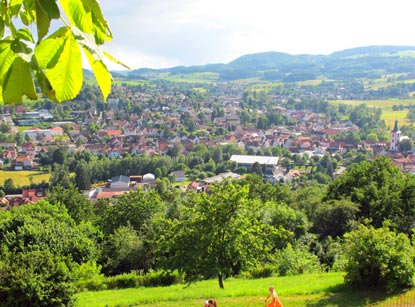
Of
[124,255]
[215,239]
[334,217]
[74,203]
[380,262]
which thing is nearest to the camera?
[380,262]

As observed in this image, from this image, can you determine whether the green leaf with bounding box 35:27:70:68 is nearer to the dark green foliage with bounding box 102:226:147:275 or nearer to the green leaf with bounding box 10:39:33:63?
the green leaf with bounding box 10:39:33:63

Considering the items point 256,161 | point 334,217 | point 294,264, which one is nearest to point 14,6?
point 294,264

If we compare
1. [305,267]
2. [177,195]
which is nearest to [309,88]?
[177,195]

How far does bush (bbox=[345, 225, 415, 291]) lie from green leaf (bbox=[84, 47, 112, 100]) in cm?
927

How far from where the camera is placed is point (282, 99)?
143875 millimetres

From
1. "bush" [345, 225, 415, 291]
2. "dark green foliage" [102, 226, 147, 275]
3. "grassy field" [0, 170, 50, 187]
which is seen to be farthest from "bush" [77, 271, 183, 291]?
"grassy field" [0, 170, 50, 187]

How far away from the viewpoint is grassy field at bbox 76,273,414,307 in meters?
8.91

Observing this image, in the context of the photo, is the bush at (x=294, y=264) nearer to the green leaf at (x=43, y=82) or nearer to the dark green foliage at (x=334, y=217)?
the dark green foliage at (x=334, y=217)

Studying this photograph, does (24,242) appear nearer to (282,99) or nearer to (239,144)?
(239,144)

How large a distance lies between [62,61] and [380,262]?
9435 mm

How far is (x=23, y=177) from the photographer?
183 feet

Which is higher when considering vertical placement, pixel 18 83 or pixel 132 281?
pixel 18 83

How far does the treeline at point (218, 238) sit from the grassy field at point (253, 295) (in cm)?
41

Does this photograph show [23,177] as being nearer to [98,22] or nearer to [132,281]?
[132,281]
